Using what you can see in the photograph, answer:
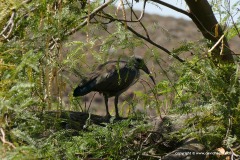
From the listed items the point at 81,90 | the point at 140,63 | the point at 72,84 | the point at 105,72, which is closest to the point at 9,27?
the point at 72,84

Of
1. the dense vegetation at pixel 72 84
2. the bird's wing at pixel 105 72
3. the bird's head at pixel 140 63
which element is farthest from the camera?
the bird's wing at pixel 105 72


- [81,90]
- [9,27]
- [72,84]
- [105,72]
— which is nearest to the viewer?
[9,27]

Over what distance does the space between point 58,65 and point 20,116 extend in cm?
93

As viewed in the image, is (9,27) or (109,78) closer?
(9,27)

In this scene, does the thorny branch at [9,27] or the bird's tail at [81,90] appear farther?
the bird's tail at [81,90]

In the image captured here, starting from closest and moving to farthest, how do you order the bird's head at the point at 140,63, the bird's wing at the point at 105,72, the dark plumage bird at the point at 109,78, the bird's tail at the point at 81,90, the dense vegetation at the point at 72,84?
the dense vegetation at the point at 72,84
the bird's head at the point at 140,63
the bird's tail at the point at 81,90
the dark plumage bird at the point at 109,78
the bird's wing at the point at 105,72

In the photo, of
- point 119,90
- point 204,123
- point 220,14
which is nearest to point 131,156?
point 204,123

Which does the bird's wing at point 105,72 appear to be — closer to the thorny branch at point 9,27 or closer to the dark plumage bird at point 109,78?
the dark plumage bird at point 109,78

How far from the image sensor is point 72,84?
22.1 feet

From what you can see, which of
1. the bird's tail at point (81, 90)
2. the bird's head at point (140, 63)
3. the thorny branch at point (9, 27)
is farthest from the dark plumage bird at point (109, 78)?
the thorny branch at point (9, 27)

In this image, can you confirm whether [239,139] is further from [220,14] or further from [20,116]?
[20,116]

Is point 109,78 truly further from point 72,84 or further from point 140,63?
point 72,84

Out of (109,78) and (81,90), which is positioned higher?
(109,78)

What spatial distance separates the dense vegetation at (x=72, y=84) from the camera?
218 inches
